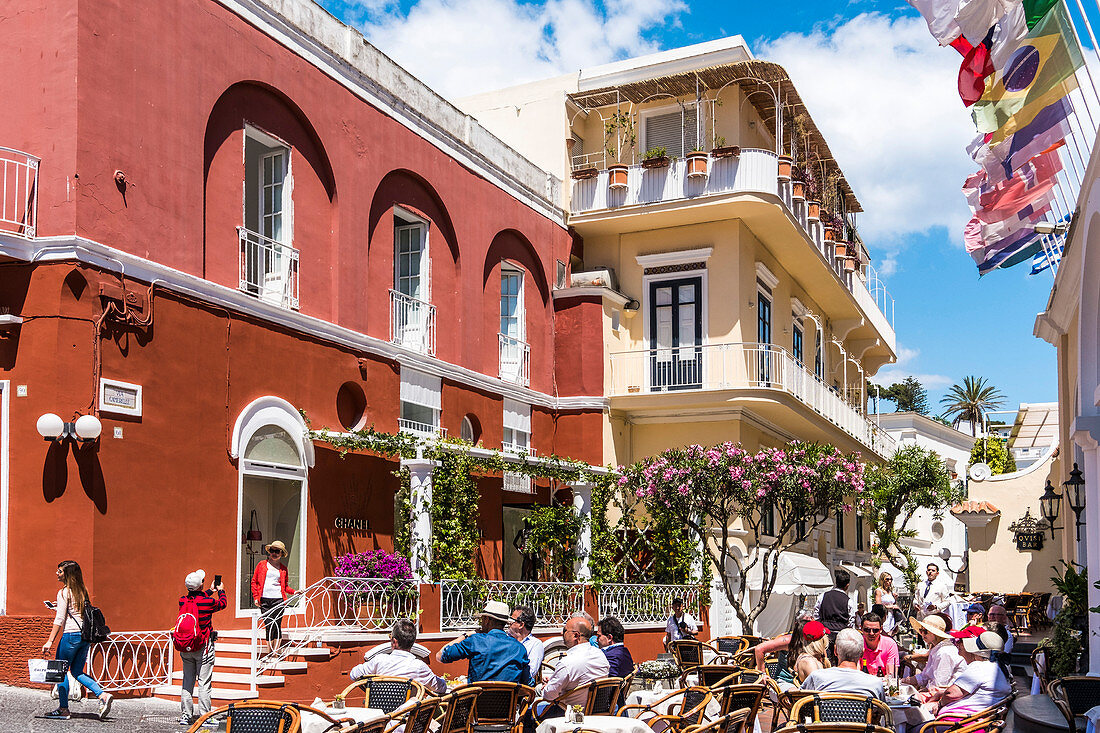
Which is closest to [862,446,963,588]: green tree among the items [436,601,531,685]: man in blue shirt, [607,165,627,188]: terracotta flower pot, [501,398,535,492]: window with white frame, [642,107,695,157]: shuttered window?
[501,398,535,492]: window with white frame

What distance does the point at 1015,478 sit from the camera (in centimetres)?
2886

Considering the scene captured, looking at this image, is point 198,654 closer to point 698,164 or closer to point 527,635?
point 527,635

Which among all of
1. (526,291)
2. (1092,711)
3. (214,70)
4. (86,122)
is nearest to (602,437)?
(526,291)

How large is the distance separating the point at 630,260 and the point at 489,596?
968 centimetres

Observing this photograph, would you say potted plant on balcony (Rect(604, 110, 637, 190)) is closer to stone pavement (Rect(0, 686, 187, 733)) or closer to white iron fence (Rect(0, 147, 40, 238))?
white iron fence (Rect(0, 147, 40, 238))

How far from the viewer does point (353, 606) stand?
1417 cm

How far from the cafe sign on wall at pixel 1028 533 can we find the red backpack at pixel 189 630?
2228 cm

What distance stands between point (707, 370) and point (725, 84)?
18.8 ft

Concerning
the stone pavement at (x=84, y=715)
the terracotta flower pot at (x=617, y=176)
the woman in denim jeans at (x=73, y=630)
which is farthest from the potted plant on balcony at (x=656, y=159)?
the woman in denim jeans at (x=73, y=630)

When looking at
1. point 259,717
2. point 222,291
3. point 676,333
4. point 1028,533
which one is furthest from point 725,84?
point 259,717

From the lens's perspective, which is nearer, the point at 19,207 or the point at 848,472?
the point at 19,207

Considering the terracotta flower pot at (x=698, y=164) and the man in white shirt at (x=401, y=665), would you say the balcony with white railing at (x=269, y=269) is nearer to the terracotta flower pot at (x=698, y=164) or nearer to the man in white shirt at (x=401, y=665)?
the man in white shirt at (x=401, y=665)

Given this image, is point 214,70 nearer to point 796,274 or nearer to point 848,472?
point 848,472

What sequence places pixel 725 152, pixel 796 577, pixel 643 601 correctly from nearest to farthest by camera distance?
pixel 643 601 → pixel 796 577 → pixel 725 152
